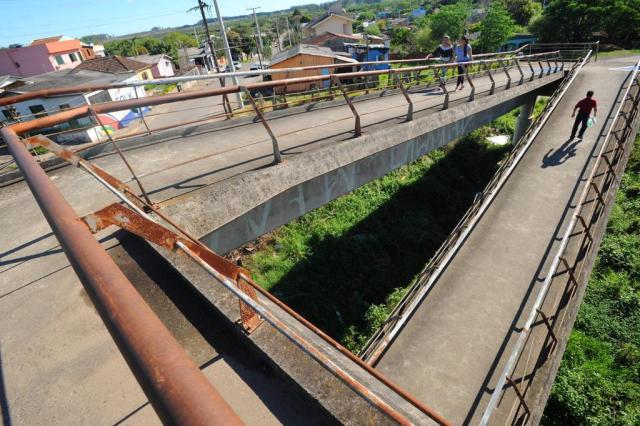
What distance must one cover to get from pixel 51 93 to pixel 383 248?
37.5 feet

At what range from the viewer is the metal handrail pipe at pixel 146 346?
0.73m

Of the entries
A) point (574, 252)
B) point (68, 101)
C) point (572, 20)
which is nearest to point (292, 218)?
point (574, 252)

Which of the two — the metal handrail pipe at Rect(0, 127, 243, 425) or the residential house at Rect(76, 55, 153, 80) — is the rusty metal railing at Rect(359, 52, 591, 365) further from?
Result: the residential house at Rect(76, 55, 153, 80)

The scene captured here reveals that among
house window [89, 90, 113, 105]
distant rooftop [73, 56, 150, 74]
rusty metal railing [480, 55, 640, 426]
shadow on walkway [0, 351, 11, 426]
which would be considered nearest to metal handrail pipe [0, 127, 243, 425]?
shadow on walkway [0, 351, 11, 426]

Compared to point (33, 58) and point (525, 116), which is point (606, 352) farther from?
point (33, 58)

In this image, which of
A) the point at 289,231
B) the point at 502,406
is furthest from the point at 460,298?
the point at 289,231

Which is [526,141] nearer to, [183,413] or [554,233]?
[554,233]

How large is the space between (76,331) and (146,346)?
2.72m

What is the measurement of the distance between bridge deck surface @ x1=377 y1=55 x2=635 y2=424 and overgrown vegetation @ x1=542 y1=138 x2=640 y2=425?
4.40 metres

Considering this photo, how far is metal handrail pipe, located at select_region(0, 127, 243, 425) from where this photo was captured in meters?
0.73

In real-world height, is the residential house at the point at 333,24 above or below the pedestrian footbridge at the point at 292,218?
above

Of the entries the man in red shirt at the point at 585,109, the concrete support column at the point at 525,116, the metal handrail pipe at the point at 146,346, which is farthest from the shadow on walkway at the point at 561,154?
the metal handrail pipe at the point at 146,346

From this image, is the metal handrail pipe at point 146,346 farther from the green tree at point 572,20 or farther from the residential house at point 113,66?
the residential house at point 113,66

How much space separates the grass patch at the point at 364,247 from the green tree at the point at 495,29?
90.9ft
